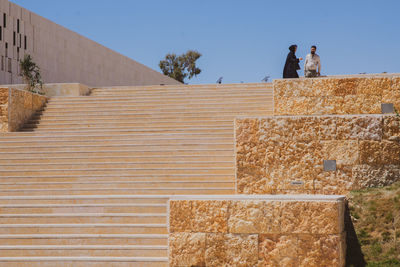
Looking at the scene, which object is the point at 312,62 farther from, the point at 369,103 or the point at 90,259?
the point at 90,259

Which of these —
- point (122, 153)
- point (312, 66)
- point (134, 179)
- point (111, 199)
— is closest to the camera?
point (111, 199)

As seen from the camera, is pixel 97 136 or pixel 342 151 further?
pixel 97 136

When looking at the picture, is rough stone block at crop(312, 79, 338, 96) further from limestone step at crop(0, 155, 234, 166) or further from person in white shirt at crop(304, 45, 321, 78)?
limestone step at crop(0, 155, 234, 166)

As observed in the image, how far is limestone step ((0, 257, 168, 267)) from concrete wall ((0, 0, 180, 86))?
1905 cm

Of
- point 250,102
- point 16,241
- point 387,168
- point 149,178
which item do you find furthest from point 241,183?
point 250,102

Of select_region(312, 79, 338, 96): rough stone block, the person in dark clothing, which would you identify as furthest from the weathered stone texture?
select_region(312, 79, 338, 96): rough stone block

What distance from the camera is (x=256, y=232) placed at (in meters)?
6.59

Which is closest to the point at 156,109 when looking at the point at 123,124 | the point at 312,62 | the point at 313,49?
the point at 123,124

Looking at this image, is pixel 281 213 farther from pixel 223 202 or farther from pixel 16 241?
pixel 16 241

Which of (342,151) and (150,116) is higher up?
(150,116)

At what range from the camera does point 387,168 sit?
9492 mm

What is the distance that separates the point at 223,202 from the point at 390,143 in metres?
4.31

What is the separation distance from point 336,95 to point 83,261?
678cm

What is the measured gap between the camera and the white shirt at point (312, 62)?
45.3 ft
